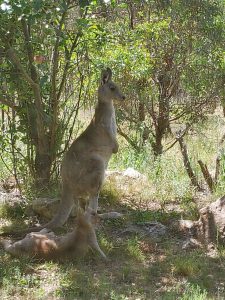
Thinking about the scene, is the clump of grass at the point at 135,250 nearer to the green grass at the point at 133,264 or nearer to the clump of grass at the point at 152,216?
the green grass at the point at 133,264

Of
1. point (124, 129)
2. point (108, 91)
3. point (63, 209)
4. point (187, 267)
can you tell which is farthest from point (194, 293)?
point (124, 129)

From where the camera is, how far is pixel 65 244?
5.59m

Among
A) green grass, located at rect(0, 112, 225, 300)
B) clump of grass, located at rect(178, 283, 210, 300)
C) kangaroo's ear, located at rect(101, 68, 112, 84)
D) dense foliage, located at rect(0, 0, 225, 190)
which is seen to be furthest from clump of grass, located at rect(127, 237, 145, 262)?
kangaroo's ear, located at rect(101, 68, 112, 84)

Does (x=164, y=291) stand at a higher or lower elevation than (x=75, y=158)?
lower

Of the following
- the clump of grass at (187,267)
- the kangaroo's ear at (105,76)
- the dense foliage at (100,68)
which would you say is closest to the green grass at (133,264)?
the clump of grass at (187,267)

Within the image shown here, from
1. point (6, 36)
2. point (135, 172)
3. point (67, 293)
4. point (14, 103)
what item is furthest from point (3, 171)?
point (67, 293)

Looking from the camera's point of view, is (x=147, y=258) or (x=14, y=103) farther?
(x=14, y=103)

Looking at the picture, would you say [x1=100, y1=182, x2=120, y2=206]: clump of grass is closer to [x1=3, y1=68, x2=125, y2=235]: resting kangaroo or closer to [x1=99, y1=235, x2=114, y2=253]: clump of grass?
[x1=3, y1=68, x2=125, y2=235]: resting kangaroo

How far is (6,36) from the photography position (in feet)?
20.9

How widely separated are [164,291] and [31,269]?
1.36 metres

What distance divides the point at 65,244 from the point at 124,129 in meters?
5.72

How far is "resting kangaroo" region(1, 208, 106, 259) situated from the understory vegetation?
0.31 ft

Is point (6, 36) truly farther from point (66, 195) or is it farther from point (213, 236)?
point (213, 236)

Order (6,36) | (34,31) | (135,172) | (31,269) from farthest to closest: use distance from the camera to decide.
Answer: (135,172)
(34,31)
(6,36)
(31,269)
